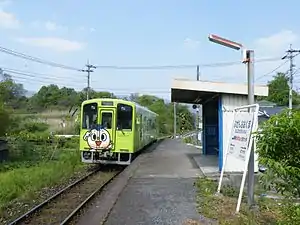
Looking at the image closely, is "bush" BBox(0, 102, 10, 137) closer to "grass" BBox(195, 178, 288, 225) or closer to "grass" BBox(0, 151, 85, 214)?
"grass" BBox(0, 151, 85, 214)

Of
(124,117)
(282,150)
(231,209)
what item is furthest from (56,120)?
(282,150)

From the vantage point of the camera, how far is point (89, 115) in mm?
16266

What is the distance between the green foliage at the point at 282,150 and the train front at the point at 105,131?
1148 centimetres

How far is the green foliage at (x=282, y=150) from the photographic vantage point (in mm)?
4457

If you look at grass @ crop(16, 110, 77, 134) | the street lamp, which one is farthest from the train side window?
grass @ crop(16, 110, 77, 134)

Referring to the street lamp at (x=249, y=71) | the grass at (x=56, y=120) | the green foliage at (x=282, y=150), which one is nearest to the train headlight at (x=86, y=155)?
the street lamp at (x=249, y=71)

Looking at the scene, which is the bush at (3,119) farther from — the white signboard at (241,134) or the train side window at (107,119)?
the white signboard at (241,134)

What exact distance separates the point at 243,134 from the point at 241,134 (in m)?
0.16

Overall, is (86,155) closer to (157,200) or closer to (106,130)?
(106,130)

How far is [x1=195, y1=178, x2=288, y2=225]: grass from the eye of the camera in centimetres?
651

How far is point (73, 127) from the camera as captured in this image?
46500 mm

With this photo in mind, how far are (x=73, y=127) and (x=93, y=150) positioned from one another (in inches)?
1233

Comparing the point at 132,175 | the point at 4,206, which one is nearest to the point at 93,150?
the point at 132,175

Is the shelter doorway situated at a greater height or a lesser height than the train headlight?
greater
